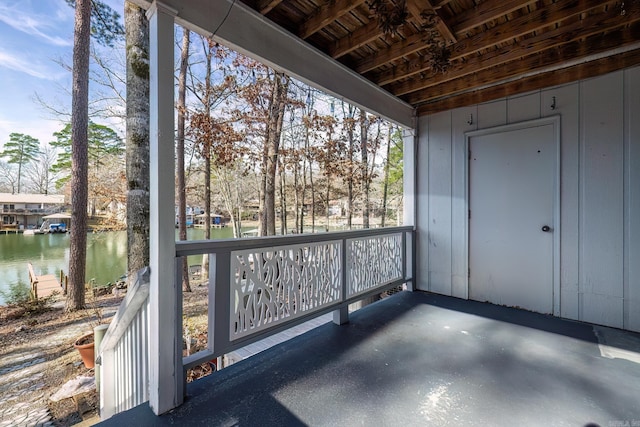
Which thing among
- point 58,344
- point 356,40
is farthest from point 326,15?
point 58,344

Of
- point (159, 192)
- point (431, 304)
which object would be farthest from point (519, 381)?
point (159, 192)

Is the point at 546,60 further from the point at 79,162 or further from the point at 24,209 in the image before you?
the point at 24,209

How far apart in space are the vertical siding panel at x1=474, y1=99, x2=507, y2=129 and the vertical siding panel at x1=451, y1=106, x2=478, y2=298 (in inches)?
3.5

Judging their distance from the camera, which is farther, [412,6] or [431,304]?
[431,304]

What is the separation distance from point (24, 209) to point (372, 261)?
768 inches

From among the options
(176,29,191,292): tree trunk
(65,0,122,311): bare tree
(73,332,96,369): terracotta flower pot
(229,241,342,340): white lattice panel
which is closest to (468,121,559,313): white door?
(229,241,342,340): white lattice panel

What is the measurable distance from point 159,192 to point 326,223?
888 centimetres

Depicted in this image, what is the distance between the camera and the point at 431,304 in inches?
137

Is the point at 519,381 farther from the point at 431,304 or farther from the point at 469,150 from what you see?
the point at 469,150

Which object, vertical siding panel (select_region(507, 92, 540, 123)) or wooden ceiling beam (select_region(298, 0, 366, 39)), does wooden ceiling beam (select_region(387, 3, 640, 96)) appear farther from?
wooden ceiling beam (select_region(298, 0, 366, 39))

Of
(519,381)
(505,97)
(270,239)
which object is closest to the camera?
(519,381)

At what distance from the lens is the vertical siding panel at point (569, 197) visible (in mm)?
2918

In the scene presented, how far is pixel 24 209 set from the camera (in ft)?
46.9

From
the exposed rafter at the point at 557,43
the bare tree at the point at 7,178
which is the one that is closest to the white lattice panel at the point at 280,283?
the exposed rafter at the point at 557,43
